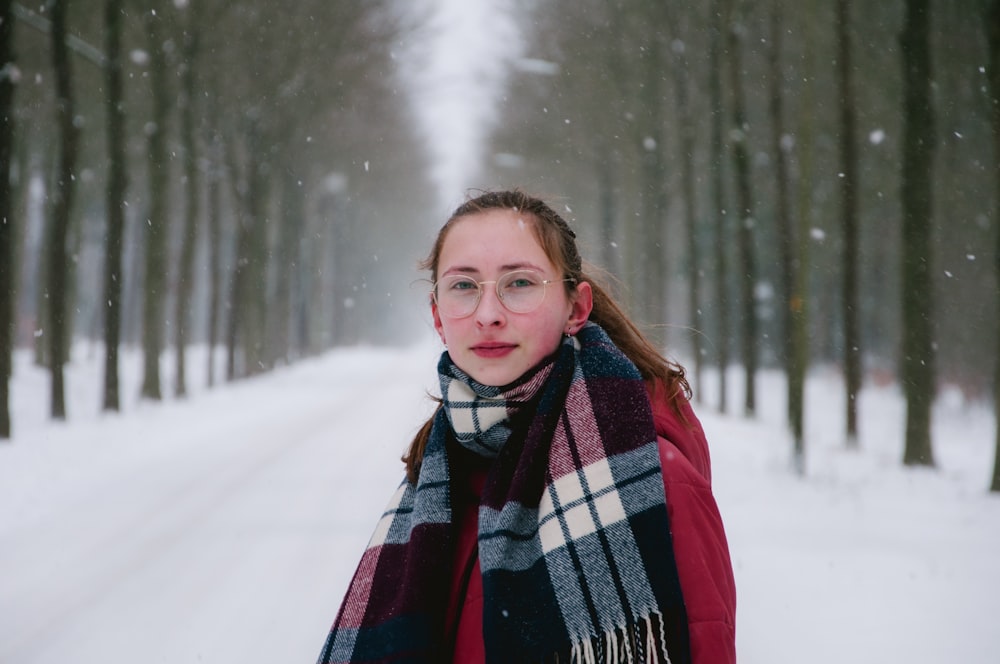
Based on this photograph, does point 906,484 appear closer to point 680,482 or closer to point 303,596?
point 303,596

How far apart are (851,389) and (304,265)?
82.7ft

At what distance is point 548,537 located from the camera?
5.64ft

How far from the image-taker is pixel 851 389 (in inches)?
464

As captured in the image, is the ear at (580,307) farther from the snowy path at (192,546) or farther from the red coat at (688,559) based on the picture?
the snowy path at (192,546)

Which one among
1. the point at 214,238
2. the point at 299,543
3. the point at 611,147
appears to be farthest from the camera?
the point at 611,147

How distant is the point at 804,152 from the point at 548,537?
27.9ft

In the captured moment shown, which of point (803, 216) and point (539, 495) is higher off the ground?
point (803, 216)

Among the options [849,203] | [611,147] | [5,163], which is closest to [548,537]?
[5,163]

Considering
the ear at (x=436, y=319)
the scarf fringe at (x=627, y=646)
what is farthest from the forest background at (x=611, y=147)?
the scarf fringe at (x=627, y=646)

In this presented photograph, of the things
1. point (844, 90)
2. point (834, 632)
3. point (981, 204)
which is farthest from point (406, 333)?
point (834, 632)

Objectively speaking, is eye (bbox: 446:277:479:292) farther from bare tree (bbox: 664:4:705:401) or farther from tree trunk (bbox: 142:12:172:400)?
tree trunk (bbox: 142:12:172:400)

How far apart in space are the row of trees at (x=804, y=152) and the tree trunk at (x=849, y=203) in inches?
1.2

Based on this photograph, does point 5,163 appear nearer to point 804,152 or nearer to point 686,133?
point 804,152

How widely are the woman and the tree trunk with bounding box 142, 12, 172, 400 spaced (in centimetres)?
1401
